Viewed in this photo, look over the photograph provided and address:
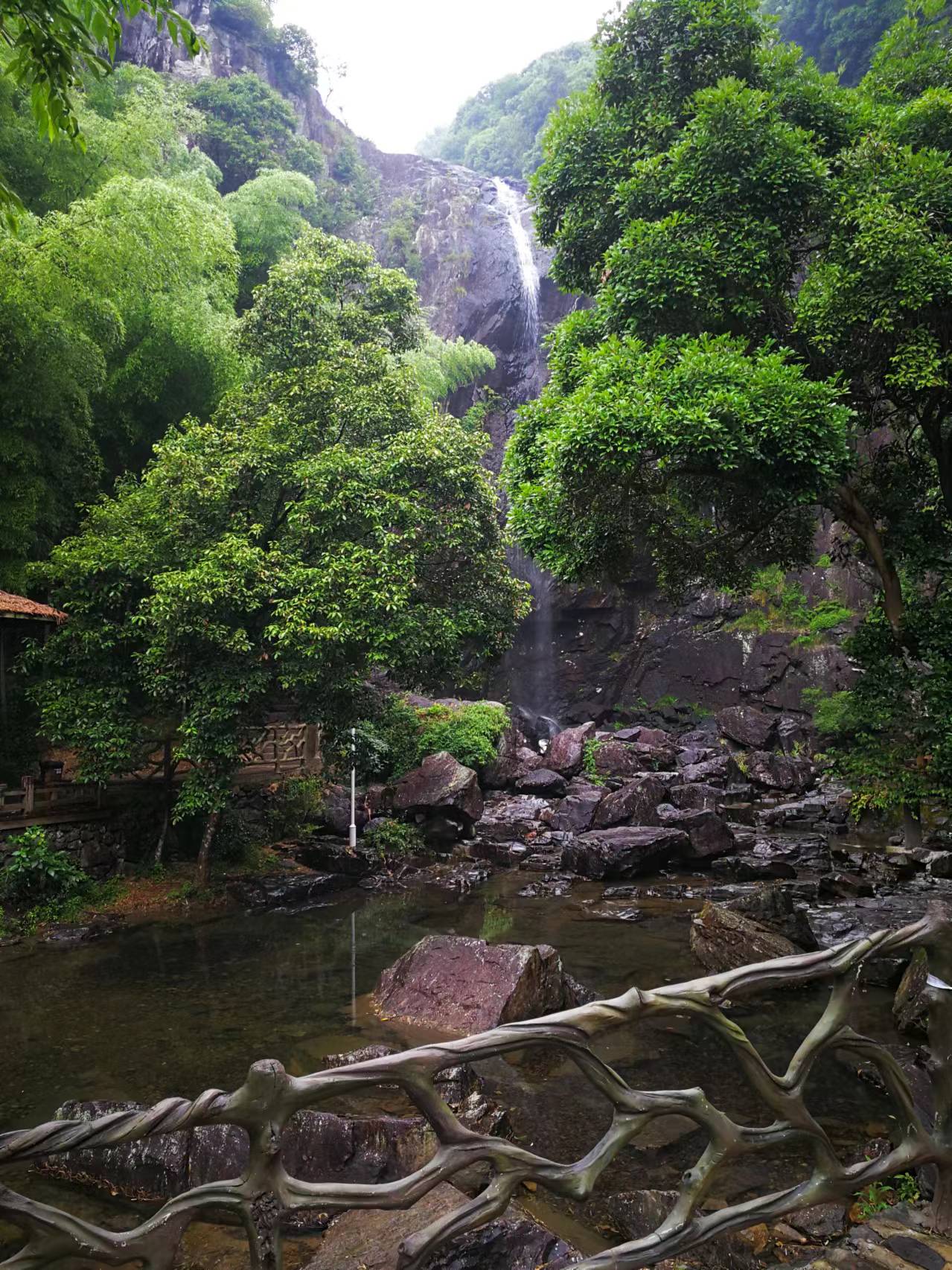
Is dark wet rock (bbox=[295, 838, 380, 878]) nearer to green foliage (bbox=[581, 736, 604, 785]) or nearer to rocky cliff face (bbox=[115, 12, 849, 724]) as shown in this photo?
green foliage (bbox=[581, 736, 604, 785])

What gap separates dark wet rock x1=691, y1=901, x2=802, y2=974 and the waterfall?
2961 centimetres

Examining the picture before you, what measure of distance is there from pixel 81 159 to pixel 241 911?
590 inches

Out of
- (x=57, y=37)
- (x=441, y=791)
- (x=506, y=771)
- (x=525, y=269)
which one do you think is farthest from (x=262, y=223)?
(x=57, y=37)

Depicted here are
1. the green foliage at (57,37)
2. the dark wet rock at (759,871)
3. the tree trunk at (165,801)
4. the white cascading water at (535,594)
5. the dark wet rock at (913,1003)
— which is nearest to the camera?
A: the green foliage at (57,37)

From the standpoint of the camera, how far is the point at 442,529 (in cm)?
1381

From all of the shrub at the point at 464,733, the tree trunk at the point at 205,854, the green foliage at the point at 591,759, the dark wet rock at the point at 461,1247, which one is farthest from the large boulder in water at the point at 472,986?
the green foliage at the point at 591,759

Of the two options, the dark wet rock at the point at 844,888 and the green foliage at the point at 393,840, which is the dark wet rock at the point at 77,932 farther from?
the dark wet rock at the point at 844,888

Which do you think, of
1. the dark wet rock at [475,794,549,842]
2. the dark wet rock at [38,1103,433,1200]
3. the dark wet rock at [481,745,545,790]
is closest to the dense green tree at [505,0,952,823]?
the dark wet rock at [38,1103,433,1200]

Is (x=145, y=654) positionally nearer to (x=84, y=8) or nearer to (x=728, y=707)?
(x=84, y=8)

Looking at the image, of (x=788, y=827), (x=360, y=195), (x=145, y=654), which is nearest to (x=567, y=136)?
(x=145, y=654)

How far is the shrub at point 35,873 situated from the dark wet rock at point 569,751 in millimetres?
13432

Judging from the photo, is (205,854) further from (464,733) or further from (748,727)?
(748,727)

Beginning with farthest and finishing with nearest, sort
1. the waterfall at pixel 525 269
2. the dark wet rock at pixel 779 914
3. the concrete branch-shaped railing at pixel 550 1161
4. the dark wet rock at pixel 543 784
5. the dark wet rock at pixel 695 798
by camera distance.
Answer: the waterfall at pixel 525 269 < the dark wet rock at pixel 543 784 < the dark wet rock at pixel 695 798 < the dark wet rock at pixel 779 914 < the concrete branch-shaped railing at pixel 550 1161

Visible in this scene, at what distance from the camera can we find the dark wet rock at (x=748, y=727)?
25953 mm
